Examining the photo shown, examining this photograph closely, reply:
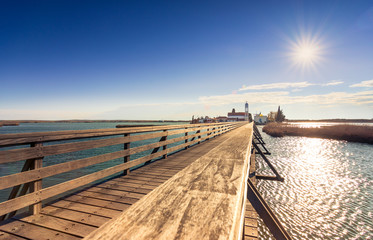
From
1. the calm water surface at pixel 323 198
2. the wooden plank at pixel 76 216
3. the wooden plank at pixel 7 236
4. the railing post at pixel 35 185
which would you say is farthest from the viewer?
the calm water surface at pixel 323 198

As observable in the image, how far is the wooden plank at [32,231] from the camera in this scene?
2328 millimetres

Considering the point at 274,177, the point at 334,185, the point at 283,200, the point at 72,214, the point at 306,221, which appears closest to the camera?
the point at 72,214

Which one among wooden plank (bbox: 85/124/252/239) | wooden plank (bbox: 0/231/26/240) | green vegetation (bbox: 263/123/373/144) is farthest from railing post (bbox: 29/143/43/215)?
green vegetation (bbox: 263/123/373/144)

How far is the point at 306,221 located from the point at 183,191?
27.5ft

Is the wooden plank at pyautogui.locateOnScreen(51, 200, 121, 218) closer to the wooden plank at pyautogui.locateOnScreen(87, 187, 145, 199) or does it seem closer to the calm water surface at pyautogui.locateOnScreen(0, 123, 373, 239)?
the wooden plank at pyautogui.locateOnScreen(87, 187, 145, 199)

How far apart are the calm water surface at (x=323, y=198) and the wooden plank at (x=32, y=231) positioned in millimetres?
6433

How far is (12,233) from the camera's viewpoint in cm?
239

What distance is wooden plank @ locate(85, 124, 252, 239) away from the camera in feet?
2.58

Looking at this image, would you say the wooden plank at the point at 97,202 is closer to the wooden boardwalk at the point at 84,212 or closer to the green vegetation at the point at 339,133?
the wooden boardwalk at the point at 84,212

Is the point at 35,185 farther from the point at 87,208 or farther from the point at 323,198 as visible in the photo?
the point at 323,198

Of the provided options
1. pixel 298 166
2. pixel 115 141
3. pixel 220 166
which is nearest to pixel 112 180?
pixel 115 141

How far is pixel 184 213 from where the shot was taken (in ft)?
3.08

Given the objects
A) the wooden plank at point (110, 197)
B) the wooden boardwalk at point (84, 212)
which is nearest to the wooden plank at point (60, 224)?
the wooden boardwalk at point (84, 212)

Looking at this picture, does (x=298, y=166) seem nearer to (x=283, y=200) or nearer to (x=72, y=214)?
(x=283, y=200)
